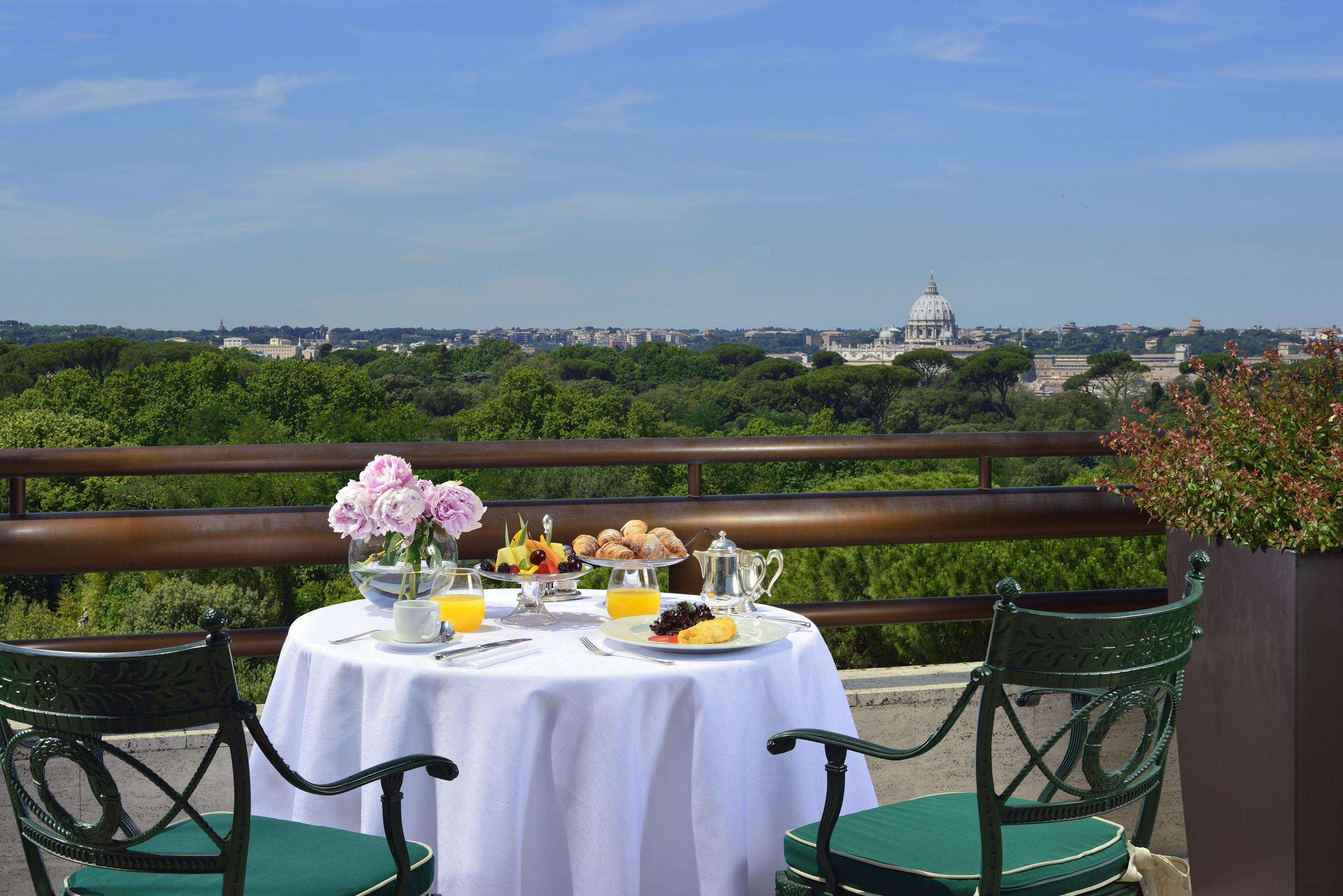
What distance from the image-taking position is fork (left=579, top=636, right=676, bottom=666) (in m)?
1.76

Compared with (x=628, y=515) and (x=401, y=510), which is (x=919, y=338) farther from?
(x=401, y=510)

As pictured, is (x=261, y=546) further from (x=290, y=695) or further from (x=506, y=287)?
(x=506, y=287)

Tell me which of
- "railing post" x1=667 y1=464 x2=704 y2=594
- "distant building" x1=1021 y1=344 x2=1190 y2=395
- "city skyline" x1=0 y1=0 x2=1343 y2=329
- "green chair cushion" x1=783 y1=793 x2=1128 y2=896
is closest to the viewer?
"green chair cushion" x1=783 y1=793 x2=1128 y2=896

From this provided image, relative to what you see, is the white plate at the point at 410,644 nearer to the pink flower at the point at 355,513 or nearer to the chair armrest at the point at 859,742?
the pink flower at the point at 355,513

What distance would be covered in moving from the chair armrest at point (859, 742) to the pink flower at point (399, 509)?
68 centimetres

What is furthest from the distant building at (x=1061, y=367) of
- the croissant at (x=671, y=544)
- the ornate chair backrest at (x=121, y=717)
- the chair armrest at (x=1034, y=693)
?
the ornate chair backrest at (x=121, y=717)

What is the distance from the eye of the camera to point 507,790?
1.71 m

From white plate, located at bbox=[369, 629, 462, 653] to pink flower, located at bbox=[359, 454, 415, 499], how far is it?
0.23m

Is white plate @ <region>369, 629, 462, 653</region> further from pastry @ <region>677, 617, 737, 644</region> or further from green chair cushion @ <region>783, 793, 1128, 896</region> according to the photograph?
green chair cushion @ <region>783, 793, 1128, 896</region>

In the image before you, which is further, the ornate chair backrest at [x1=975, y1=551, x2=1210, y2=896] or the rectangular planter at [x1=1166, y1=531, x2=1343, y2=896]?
the rectangular planter at [x1=1166, y1=531, x2=1343, y2=896]

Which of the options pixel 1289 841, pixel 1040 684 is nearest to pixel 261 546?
pixel 1040 684

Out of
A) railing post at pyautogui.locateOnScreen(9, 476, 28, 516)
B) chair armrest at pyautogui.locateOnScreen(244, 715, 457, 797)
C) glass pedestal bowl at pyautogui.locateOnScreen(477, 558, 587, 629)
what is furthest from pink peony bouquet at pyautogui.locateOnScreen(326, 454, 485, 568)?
railing post at pyautogui.locateOnScreen(9, 476, 28, 516)

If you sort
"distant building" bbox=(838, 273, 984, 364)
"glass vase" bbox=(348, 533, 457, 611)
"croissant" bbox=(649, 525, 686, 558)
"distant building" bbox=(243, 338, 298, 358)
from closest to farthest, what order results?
1. "glass vase" bbox=(348, 533, 457, 611)
2. "croissant" bbox=(649, 525, 686, 558)
3. "distant building" bbox=(838, 273, 984, 364)
4. "distant building" bbox=(243, 338, 298, 358)

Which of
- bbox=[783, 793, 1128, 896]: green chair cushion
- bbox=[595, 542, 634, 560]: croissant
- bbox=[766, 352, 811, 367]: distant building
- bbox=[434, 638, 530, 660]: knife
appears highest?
bbox=[766, 352, 811, 367]: distant building
